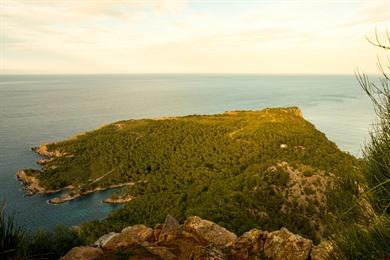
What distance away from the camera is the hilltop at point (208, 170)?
48062 mm

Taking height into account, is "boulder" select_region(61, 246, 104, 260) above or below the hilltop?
above

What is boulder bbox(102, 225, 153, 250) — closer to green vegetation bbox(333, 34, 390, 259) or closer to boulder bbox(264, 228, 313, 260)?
boulder bbox(264, 228, 313, 260)

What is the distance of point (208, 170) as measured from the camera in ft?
262

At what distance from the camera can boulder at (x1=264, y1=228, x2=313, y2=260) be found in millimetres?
15891

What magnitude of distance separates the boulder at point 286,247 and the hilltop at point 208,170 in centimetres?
2074

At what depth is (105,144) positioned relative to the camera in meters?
104

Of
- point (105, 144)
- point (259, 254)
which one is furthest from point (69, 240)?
point (105, 144)

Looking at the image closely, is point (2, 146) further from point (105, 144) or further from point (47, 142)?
point (105, 144)

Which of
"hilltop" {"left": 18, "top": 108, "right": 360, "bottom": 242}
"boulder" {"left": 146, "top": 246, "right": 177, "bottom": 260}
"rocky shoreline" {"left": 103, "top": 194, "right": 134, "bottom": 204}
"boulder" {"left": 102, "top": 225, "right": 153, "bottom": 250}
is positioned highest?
"boulder" {"left": 146, "top": 246, "right": 177, "bottom": 260}

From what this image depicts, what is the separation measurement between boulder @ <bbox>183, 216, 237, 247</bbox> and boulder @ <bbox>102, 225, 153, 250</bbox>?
2.19 m

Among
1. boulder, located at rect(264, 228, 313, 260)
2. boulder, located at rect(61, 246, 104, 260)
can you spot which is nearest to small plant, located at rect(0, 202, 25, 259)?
boulder, located at rect(61, 246, 104, 260)

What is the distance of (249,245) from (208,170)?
62.9m

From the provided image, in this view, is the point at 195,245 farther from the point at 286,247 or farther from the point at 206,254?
the point at 286,247

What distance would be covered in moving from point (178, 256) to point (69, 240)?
7.58 meters
